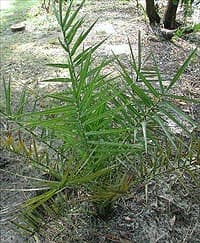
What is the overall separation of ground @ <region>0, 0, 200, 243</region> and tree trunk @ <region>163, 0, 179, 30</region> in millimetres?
137

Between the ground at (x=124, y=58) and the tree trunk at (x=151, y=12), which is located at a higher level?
the tree trunk at (x=151, y=12)

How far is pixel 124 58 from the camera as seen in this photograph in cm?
260

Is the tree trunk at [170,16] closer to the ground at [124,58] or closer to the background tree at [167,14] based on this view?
the background tree at [167,14]

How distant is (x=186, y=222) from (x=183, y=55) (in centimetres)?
159

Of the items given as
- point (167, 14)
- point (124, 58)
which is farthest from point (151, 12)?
point (124, 58)

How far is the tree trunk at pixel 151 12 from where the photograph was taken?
2870 mm

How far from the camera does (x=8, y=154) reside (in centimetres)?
179

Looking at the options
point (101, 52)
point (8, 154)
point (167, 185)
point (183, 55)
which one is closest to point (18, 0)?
point (101, 52)

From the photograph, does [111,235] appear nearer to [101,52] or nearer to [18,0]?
[101,52]

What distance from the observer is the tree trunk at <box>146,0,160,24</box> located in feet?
9.42

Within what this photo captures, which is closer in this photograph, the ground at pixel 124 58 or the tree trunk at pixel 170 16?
the ground at pixel 124 58

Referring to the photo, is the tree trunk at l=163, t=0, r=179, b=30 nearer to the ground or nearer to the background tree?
the background tree

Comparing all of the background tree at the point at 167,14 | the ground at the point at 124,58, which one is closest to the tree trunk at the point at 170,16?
the background tree at the point at 167,14

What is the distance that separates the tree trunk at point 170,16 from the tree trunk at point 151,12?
8cm
